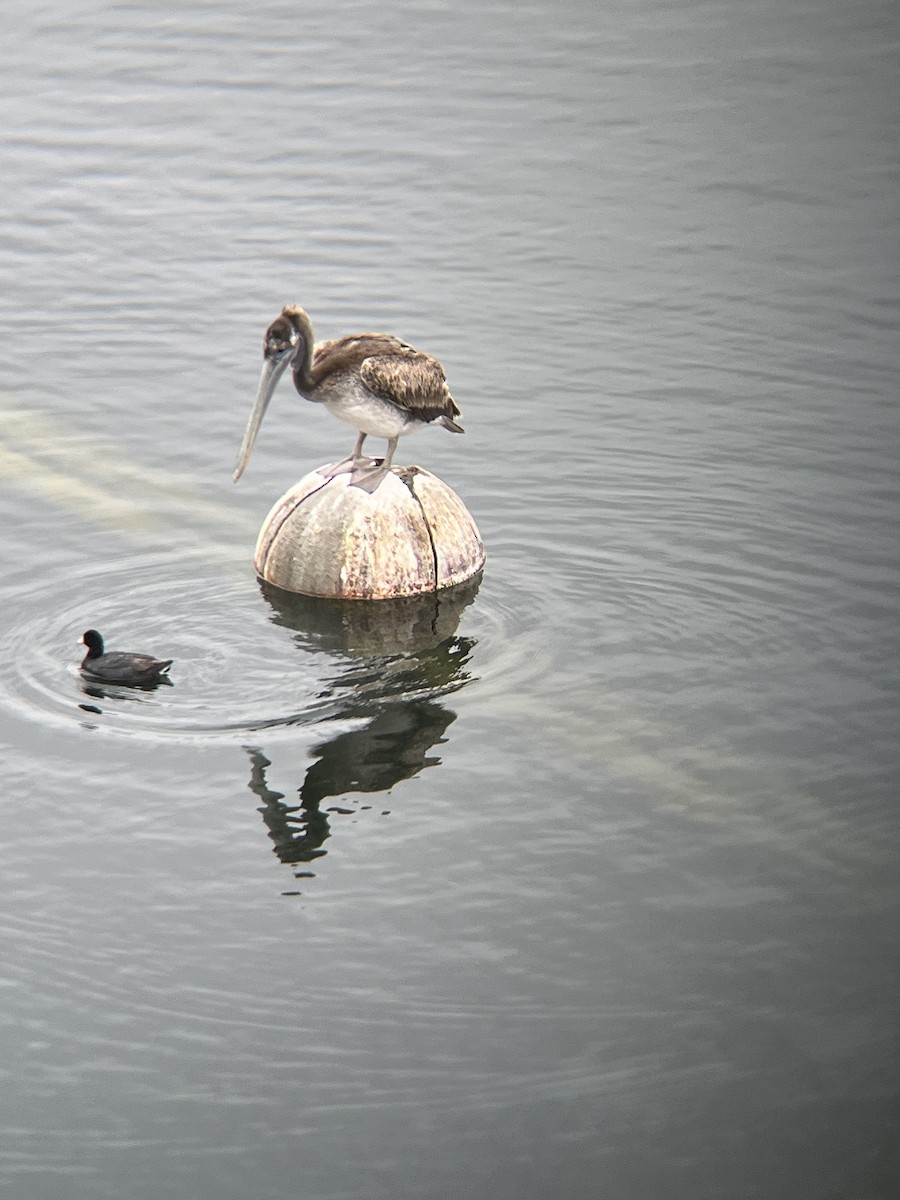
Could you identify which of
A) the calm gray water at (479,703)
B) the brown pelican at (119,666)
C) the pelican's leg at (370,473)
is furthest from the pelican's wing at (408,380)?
the brown pelican at (119,666)

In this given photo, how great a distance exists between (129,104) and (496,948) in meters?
24.0

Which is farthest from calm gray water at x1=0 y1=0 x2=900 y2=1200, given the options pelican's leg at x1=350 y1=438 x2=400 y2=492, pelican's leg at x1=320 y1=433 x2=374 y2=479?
pelican's leg at x1=320 y1=433 x2=374 y2=479

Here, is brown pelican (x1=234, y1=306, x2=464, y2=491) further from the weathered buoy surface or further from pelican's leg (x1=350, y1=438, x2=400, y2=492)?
the weathered buoy surface

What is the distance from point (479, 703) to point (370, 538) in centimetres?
205

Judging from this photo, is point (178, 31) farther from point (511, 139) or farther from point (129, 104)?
point (511, 139)

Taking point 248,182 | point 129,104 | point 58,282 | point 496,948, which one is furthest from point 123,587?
point 129,104

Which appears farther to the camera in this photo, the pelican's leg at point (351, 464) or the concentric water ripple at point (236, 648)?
the pelican's leg at point (351, 464)

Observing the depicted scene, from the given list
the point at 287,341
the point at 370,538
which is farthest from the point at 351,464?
the point at 287,341

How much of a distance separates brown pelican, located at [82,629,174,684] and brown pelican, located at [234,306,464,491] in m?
2.55

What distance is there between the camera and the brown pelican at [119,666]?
13805mm

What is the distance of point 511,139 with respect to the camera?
3006cm

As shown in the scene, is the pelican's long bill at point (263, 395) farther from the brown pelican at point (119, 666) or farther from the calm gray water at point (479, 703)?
the brown pelican at point (119, 666)

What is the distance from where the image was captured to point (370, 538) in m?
15.4

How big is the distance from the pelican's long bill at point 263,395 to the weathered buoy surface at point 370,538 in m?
0.51
